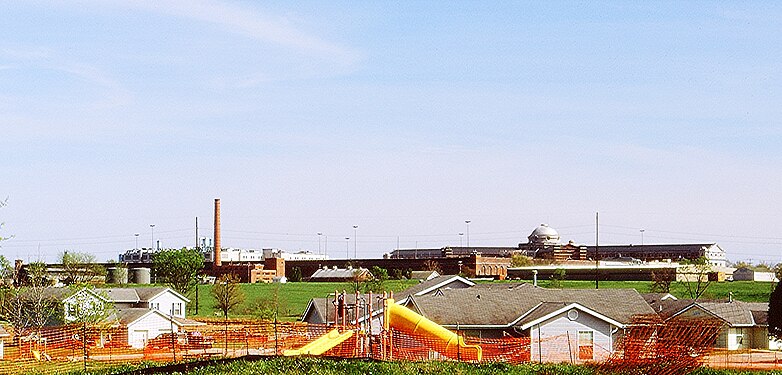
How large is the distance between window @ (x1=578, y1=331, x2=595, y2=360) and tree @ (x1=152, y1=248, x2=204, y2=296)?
153 feet

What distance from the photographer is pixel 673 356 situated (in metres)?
33.9

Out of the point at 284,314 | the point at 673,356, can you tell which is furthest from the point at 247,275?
the point at 673,356

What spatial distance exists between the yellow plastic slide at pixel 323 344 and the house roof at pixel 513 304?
1056 centimetres

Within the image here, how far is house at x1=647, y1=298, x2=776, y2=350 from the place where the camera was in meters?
55.4

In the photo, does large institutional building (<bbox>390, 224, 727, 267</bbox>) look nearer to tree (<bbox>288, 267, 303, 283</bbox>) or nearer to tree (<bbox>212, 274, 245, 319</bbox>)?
tree (<bbox>288, 267, 303, 283</bbox>)

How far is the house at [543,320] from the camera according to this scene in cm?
4553

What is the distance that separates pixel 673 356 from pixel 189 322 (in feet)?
101

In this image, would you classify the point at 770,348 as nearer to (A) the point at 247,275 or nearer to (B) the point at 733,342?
(B) the point at 733,342

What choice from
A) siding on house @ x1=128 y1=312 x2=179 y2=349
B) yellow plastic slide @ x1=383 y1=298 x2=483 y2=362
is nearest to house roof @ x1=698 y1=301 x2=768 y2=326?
yellow plastic slide @ x1=383 y1=298 x2=483 y2=362

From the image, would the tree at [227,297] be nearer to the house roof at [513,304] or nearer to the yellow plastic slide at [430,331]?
the house roof at [513,304]

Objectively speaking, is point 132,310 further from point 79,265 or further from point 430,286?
point 79,265

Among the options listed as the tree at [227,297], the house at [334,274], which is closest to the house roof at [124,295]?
the tree at [227,297]

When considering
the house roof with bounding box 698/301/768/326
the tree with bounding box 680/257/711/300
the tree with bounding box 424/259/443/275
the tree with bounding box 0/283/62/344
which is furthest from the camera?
the tree with bounding box 424/259/443/275

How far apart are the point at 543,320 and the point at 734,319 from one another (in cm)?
1531
